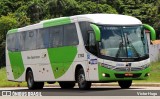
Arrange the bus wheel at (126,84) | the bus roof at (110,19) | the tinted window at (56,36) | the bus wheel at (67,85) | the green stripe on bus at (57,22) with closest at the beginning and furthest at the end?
the bus roof at (110,19) → the bus wheel at (126,84) → the green stripe on bus at (57,22) → the tinted window at (56,36) → the bus wheel at (67,85)

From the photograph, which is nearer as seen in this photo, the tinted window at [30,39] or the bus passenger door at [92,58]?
the bus passenger door at [92,58]

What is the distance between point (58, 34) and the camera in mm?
25141

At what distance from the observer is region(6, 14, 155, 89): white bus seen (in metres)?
21.7

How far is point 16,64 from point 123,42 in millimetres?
10347

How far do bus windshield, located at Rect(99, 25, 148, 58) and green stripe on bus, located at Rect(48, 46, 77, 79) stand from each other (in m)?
2.03

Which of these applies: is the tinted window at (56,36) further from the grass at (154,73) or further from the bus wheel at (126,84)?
the grass at (154,73)

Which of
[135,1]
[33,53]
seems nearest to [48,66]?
[33,53]

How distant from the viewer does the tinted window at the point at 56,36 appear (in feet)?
81.7

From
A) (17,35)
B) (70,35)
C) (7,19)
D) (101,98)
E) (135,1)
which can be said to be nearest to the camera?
(101,98)

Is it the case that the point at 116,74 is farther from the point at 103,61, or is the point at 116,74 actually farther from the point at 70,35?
the point at 70,35

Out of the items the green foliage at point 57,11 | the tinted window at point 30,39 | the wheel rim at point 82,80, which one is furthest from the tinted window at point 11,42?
the green foliage at point 57,11

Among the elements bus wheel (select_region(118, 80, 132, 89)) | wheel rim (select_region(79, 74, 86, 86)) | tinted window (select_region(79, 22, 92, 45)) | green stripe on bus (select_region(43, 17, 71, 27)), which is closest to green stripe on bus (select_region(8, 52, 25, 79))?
green stripe on bus (select_region(43, 17, 71, 27))

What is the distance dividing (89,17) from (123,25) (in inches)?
61.9

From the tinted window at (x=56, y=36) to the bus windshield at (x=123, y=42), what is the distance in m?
3.41
